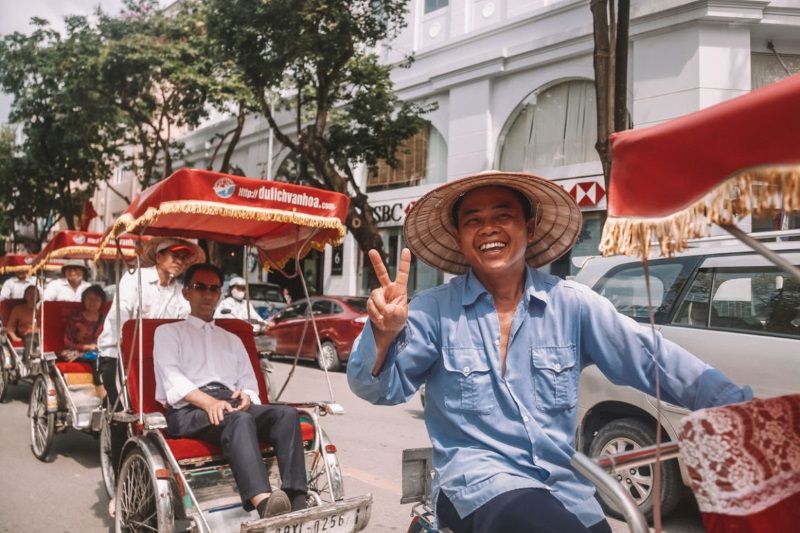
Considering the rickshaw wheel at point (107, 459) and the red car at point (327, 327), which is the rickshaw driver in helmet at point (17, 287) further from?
the rickshaw wheel at point (107, 459)

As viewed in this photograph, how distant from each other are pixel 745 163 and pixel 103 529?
4.45 metres

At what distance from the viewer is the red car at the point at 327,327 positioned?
498 inches

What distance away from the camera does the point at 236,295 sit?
9.73m

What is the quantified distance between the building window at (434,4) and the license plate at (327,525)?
54.3 feet

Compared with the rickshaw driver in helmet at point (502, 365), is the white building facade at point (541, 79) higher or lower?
higher

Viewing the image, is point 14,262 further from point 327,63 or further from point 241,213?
point 241,213

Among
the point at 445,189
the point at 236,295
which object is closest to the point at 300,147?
the point at 236,295

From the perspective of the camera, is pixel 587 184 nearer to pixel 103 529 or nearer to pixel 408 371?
pixel 103 529

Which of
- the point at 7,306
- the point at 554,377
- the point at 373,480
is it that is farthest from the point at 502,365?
the point at 7,306

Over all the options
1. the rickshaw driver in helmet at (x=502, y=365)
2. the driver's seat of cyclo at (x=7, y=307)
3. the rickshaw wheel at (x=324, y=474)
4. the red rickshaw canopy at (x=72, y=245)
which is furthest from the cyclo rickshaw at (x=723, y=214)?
the driver's seat of cyclo at (x=7, y=307)

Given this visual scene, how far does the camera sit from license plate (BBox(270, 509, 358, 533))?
320cm

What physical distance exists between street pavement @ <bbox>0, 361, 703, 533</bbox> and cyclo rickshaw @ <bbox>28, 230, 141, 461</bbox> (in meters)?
0.34

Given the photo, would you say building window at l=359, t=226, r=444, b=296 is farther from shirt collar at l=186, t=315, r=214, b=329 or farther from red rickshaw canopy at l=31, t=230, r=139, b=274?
shirt collar at l=186, t=315, r=214, b=329

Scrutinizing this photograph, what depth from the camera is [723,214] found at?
1.57m
